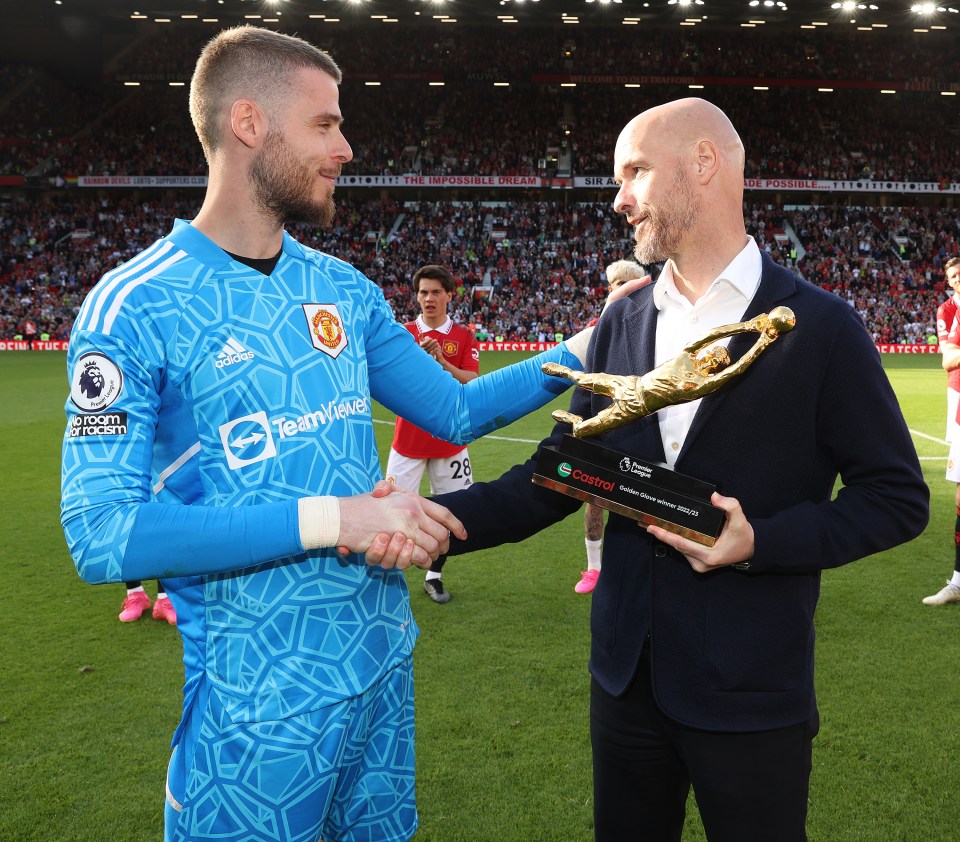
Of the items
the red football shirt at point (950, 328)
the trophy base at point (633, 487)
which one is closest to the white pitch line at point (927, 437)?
the red football shirt at point (950, 328)

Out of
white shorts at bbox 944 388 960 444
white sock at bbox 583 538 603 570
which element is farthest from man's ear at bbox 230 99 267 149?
white shorts at bbox 944 388 960 444

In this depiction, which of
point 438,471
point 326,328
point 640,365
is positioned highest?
point 326,328

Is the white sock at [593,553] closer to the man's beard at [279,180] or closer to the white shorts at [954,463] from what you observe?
the white shorts at [954,463]

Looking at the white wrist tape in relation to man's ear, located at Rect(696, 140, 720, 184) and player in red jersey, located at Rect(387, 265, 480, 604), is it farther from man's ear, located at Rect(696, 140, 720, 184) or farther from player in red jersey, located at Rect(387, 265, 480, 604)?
player in red jersey, located at Rect(387, 265, 480, 604)

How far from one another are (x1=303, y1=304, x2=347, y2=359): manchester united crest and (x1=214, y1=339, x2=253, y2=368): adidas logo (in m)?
0.20

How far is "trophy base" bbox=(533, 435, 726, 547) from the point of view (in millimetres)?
1894

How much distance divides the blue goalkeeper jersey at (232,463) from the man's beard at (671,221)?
88cm

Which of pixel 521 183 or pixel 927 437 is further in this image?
pixel 521 183

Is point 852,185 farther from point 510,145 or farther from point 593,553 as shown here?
point 593,553

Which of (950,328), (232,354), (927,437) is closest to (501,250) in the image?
(927,437)

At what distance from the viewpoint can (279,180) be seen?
2.32 m

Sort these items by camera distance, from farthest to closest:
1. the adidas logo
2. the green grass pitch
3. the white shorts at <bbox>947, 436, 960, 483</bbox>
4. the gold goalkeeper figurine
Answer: the white shorts at <bbox>947, 436, 960, 483</bbox>
the green grass pitch
the adidas logo
the gold goalkeeper figurine

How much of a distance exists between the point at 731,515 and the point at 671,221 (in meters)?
0.82

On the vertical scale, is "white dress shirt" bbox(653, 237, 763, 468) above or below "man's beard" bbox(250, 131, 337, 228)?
below
